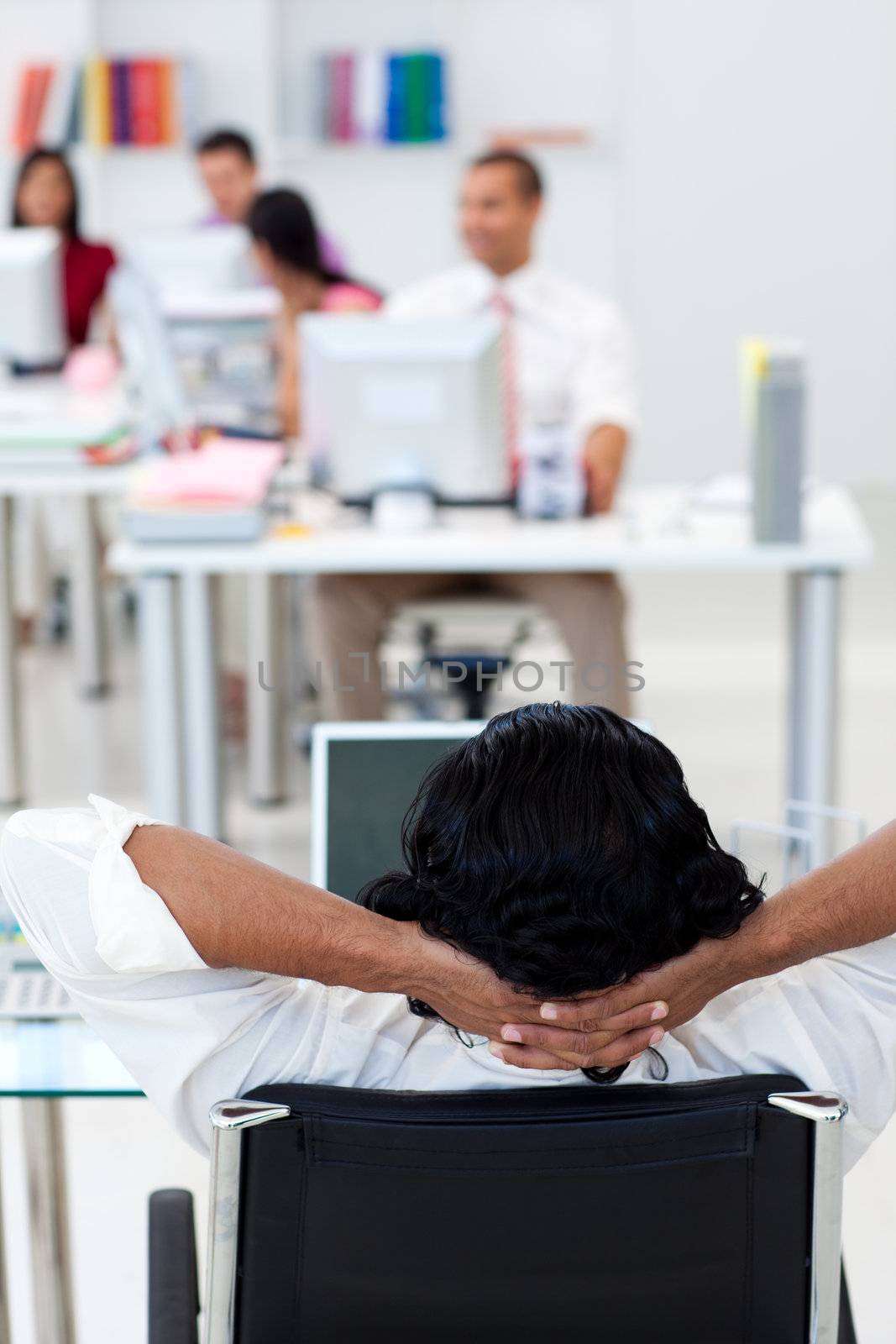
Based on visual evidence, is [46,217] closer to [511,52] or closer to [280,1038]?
[511,52]

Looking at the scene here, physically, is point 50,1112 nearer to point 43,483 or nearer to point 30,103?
point 43,483

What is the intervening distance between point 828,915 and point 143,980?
425mm

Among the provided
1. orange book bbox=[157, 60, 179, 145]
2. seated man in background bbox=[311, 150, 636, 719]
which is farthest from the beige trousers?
orange book bbox=[157, 60, 179, 145]

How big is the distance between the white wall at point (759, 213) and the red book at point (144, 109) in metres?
1.87

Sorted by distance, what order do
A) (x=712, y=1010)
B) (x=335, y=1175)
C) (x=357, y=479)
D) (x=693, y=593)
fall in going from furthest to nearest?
(x=693, y=593) < (x=357, y=479) < (x=712, y=1010) < (x=335, y=1175)

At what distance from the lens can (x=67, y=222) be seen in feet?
17.6

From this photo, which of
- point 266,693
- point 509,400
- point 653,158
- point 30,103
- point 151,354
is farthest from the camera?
point 653,158

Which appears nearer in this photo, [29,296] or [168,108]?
[29,296]

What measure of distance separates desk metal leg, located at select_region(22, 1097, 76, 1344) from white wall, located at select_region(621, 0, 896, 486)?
5.65 m

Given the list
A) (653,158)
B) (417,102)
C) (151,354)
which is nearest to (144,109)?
(417,102)

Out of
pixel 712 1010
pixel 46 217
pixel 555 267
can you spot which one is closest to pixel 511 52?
pixel 555 267

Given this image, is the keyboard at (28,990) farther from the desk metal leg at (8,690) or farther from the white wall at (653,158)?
the white wall at (653,158)

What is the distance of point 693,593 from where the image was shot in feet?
18.7

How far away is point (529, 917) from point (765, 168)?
632cm
